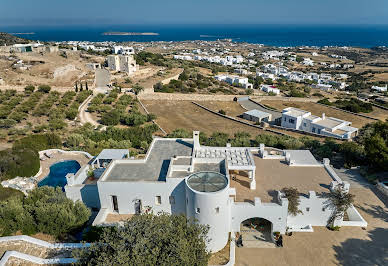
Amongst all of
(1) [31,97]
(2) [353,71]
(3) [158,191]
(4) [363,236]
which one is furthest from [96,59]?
(2) [353,71]

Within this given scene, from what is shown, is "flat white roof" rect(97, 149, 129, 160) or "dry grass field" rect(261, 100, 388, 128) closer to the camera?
"flat white roof" rect(97, 149, 129, 160)

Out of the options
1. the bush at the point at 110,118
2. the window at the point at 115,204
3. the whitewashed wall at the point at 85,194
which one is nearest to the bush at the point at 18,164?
the whitewashed wall at the point at 85,194

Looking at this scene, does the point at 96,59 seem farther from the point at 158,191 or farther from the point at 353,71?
the point at 353,71

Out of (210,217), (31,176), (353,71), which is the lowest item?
(353,71)

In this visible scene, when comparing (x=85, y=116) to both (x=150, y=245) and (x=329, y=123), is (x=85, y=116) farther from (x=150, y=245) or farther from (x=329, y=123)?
(x=329, y=123)

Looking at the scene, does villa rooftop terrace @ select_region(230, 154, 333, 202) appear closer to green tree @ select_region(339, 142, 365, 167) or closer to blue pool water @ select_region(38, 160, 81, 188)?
green tree @ select_region(339, 142, 365, 167)

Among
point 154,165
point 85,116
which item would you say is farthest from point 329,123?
point 85,116

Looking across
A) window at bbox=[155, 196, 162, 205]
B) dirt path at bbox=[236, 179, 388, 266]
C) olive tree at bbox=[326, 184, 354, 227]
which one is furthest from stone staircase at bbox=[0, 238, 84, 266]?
olive tree at bbox=[326, 184, 354, 227]
